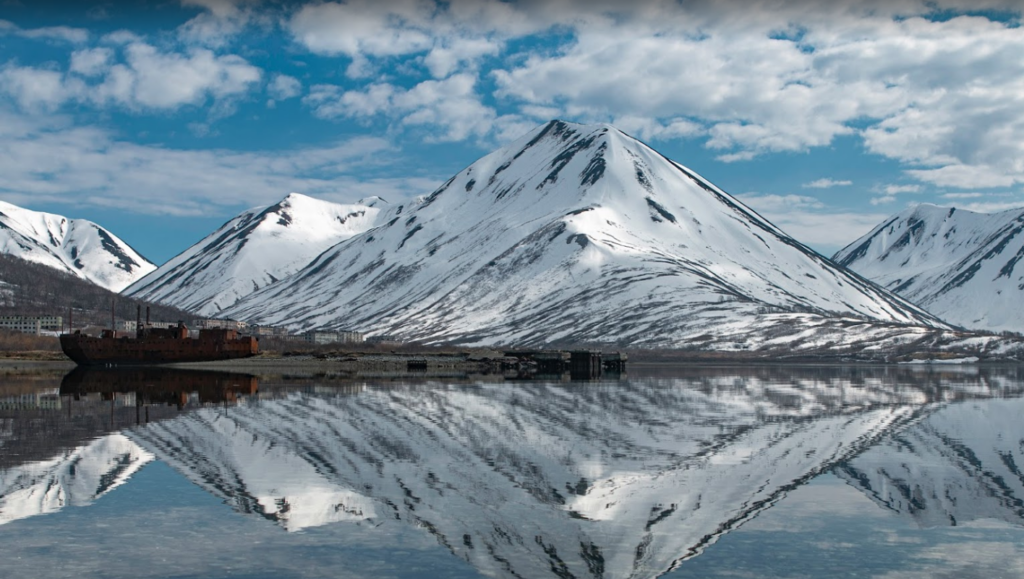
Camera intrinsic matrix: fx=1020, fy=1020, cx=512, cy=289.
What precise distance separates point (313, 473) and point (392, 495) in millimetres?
5015

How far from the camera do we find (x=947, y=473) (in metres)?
36.0

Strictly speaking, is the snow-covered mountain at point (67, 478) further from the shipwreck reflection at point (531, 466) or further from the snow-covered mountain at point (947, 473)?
the snow-covered mountain at point (947, 473)

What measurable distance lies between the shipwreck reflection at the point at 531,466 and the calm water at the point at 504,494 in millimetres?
127

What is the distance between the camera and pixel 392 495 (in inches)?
1188

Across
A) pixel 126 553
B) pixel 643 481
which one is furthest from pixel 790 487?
pixel 126 553

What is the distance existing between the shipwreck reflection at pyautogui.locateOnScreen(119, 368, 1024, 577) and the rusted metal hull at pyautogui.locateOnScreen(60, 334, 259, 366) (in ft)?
314

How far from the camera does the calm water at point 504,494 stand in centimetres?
2267

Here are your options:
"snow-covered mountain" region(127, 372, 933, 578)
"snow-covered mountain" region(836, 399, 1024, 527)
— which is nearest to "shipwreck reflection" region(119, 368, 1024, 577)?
"snow-covered mountain" region(127, 372, 933, 578)

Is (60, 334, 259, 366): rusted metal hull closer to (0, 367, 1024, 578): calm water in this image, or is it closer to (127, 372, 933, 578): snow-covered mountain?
(127, 372, 933, 578): snow-covered mountain

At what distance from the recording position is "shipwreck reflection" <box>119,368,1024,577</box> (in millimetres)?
25047

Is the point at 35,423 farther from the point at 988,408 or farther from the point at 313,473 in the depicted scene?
the point at 988,408

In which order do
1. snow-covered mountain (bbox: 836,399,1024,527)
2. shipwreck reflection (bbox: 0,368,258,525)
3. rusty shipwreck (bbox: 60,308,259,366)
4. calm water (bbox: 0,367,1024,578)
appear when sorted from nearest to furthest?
calm water (bbox: 0,367,1024,578), snow-covered mountain (bbox: 836,399,1024,527), shipwreck reflection (bbox: 0,368,258,525), rusty shipwreck (bbox: 60,308,259,366)

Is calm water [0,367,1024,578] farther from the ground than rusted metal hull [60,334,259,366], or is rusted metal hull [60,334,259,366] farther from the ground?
rusted metal hull [60,334,259,366]

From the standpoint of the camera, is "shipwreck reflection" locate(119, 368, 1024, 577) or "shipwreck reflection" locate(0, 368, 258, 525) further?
"shipwreck reflection" locate(0, 368, 258, 525)
